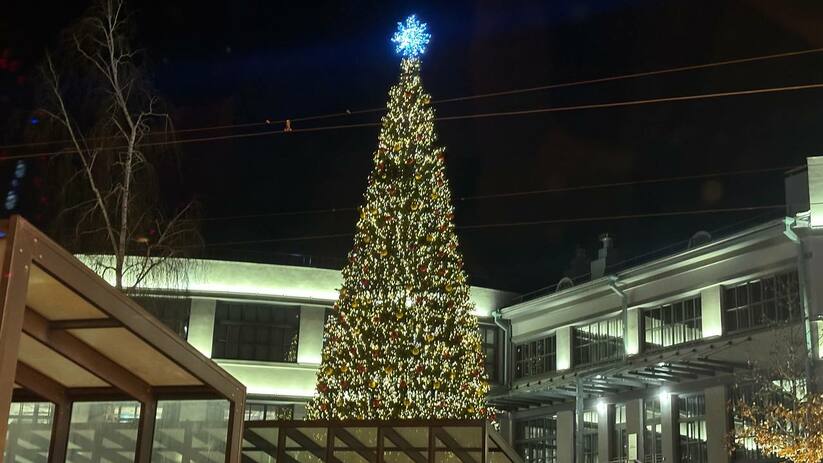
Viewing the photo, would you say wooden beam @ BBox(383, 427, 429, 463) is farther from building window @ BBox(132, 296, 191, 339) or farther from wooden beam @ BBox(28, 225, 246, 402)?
wooden beam @ BBox(28, 225, 246, 402)

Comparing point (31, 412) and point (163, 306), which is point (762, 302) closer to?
point (163, 306)

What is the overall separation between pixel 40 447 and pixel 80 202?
36.6ft

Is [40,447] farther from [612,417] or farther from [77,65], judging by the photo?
[612,417]

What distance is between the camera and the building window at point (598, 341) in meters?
30.6

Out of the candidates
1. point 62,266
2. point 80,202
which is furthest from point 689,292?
point 62,266

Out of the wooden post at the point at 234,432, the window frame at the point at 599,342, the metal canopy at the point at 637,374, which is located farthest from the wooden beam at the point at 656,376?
the wooden post at the point at 234,432

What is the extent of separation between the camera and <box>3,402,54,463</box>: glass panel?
10773 mm

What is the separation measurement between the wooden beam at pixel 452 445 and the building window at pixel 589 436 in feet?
52.6

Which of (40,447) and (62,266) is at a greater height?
(62,266)

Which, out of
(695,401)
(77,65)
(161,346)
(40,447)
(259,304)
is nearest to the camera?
(161,346)

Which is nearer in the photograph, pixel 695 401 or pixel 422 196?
pixel 422 196

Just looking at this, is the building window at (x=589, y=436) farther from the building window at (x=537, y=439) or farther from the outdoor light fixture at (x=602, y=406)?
the building window at (x=537, y=439)

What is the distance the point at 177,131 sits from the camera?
21.3 meters

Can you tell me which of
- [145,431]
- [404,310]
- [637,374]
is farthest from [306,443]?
[637,374]
